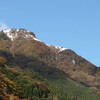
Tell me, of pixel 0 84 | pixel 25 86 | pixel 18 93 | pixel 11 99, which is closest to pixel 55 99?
pixel 25 86

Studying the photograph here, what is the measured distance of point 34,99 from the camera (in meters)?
101

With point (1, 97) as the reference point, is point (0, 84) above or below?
above

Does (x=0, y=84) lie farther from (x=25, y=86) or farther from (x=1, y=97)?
(x=25, y=86)

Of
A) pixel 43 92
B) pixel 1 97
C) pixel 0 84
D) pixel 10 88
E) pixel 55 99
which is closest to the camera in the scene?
pixel 1 97

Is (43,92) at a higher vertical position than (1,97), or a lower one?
higher

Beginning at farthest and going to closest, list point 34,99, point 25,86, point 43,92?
point 43,92, point 25,86, point 34,99

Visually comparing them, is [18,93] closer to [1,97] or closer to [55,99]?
[1,97]

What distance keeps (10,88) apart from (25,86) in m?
38.2

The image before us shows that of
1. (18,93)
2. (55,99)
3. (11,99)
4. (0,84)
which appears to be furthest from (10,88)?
(55,99)

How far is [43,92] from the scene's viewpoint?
133 meters

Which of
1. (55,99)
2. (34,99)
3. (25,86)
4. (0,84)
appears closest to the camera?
(0,84)

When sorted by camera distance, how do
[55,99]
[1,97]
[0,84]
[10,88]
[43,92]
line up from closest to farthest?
1. [1,97]
2. [0,84]
3. [10,88]
4. [43,92]
5. [55,99]

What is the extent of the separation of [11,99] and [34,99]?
5094 cm

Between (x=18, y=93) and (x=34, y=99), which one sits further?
(x=34, y=99)
